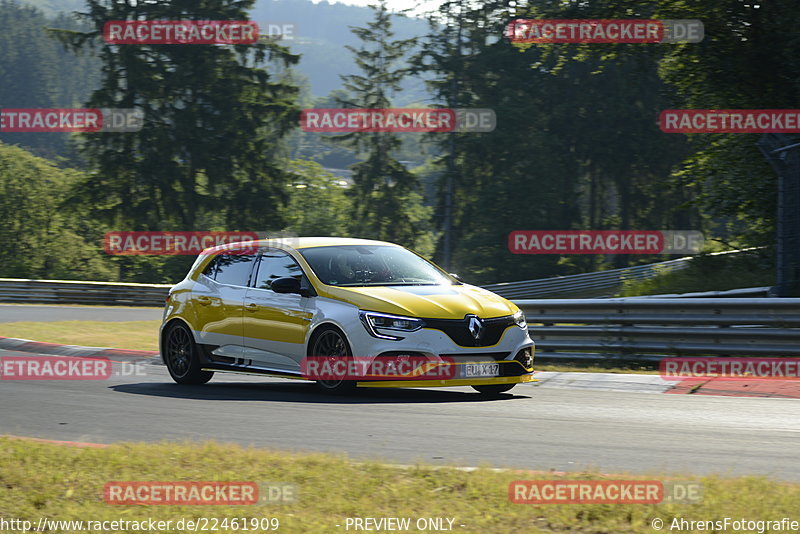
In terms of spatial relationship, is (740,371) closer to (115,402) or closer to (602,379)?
(602,379)

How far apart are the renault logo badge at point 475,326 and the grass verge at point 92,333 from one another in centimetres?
793

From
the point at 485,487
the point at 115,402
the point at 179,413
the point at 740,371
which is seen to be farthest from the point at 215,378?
the point at 485,487

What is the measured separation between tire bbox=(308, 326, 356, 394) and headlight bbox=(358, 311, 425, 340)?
0.33 metres

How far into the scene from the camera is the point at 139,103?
5344 cm

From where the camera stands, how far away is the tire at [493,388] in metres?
10.8

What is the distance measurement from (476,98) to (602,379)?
4790 centimetres

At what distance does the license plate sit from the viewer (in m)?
10.0

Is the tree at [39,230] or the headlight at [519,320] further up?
the tree at [39,230]
